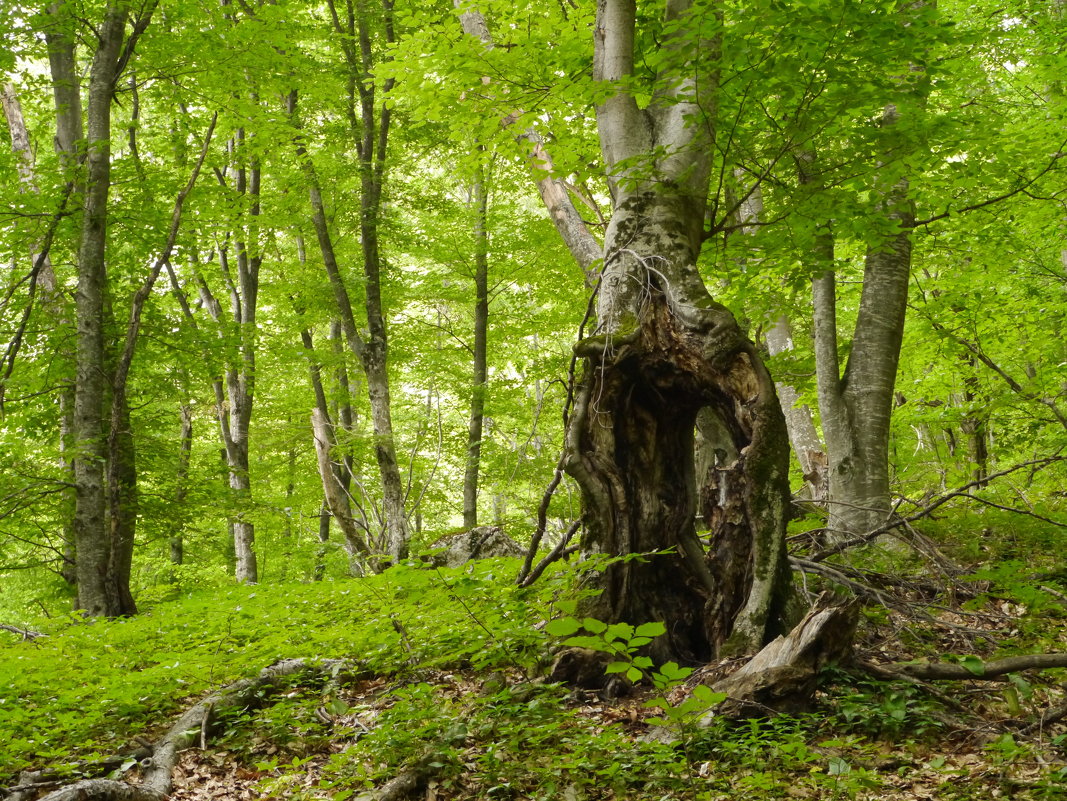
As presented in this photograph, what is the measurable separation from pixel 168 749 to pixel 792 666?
3309mm

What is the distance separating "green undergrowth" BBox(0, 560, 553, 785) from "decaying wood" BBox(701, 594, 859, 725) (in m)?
1.12

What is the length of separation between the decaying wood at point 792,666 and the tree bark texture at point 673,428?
442 mm

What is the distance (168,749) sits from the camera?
12.4ft

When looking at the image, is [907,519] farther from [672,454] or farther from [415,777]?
[415,777]

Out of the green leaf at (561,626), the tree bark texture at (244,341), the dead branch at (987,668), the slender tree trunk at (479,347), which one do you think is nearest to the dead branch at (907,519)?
the dead branch at (987,668)

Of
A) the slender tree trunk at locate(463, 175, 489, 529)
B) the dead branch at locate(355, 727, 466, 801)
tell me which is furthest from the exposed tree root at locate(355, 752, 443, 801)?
the slender tree trunk at locate(463, 175, 489, 529)

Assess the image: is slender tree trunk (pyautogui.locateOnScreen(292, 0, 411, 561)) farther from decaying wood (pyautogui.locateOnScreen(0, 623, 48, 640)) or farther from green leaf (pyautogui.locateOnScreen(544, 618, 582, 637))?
green leaf (pyautogui.locateOnScreen(544, 618, 582, 637))

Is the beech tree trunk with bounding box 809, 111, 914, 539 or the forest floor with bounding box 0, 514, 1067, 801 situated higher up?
the beech tree trunk with bounding box 809, 111, 914, 539

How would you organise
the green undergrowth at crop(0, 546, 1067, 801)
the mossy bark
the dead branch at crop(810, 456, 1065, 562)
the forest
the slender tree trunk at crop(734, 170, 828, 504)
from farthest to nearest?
the slender tree trunk at crop(734, 170, 828, 504) < the dead branch at crop(810, 456, 1065, 562) < the mossy bark < the forest < the green undergrowth at crop(0, 546, 1067, 801)

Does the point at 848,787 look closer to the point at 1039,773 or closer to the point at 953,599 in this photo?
the point at 1039,773

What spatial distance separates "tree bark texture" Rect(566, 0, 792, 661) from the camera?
13.8ft

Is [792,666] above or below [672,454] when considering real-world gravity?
below

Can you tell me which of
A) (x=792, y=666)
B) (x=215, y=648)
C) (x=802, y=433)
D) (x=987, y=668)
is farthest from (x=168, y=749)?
(x=802, y=433)

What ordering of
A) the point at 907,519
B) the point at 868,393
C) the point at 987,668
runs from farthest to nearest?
the point at 868,393
the point at 907,519
the point at 987,668
